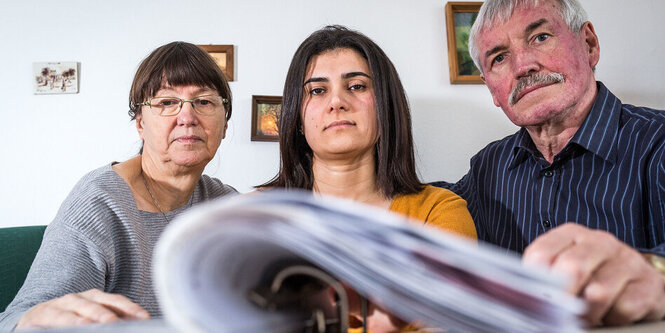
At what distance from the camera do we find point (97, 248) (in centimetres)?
86

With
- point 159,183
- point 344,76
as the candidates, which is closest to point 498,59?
point 344,76

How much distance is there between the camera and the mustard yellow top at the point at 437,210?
2.99 ft

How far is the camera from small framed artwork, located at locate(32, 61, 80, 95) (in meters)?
1.61

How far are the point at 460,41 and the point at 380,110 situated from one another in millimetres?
761

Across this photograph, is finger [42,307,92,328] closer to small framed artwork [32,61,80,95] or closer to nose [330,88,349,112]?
nose [330,88,349,112]

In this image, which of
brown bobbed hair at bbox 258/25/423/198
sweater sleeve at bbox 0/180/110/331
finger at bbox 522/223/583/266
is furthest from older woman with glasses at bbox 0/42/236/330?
finger at bbox 522/223/583/266

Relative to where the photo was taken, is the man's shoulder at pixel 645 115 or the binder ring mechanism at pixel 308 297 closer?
the binder ring mechanism at pixel 308 297

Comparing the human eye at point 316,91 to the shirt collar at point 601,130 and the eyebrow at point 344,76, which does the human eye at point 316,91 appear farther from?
the shirt collar at point 601,130

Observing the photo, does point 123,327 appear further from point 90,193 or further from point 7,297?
point 7,297

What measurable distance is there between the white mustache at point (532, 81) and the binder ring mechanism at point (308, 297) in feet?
3.32

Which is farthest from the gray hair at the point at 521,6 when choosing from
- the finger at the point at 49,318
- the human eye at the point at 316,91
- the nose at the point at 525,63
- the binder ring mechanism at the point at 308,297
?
the finger at the point at 49,318

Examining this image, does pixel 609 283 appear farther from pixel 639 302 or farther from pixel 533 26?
pixel 533 26

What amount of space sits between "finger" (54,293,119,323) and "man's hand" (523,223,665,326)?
441 millimetres

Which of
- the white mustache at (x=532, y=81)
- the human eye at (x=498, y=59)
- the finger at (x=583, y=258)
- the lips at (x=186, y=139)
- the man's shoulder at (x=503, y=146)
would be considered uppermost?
the human eye at (x=498, y=59)
